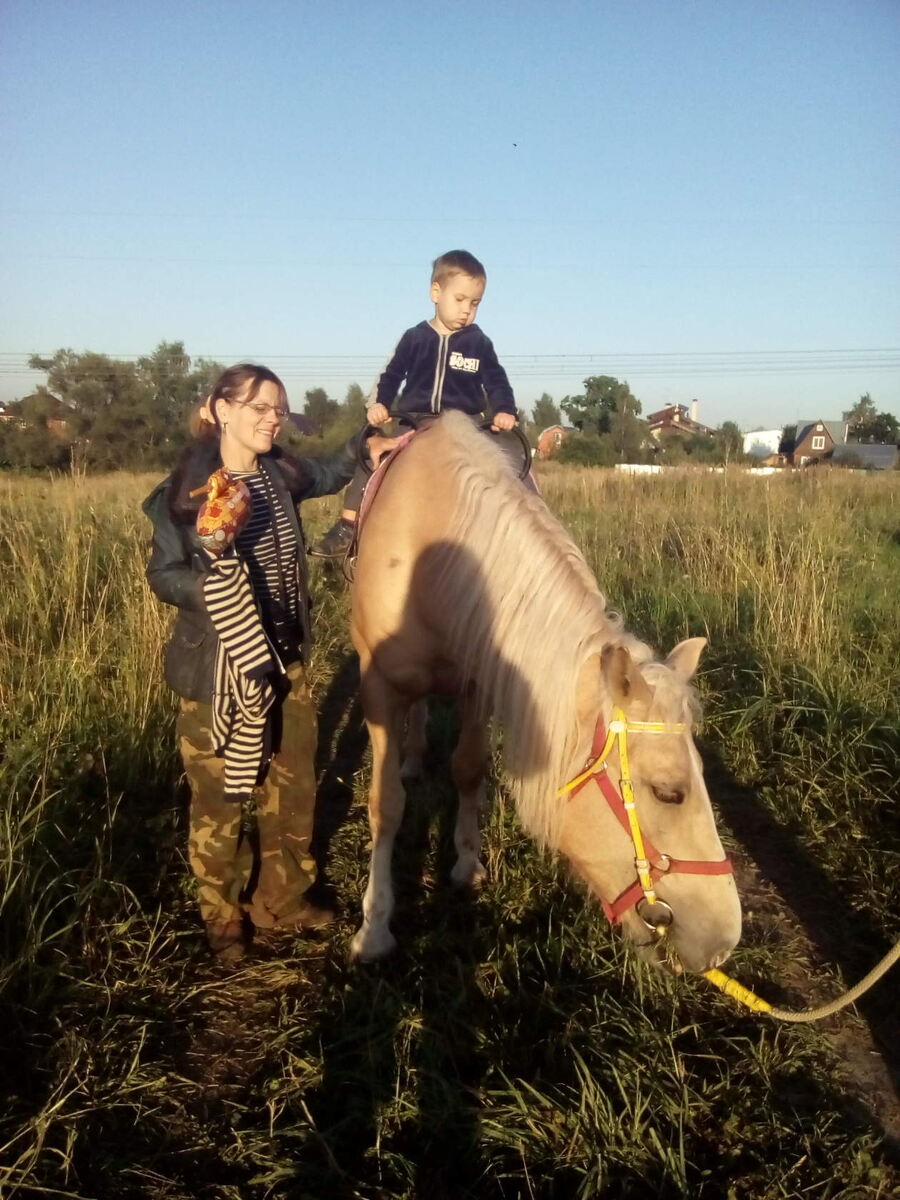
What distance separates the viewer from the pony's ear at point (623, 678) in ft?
6.54

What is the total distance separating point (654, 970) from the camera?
240 cm

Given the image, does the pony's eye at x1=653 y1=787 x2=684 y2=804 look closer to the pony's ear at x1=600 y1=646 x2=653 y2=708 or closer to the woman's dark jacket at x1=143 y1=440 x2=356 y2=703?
the pony's ear at x1=600 y1=646 x2=653 y2=708

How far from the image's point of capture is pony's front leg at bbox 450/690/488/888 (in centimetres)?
307

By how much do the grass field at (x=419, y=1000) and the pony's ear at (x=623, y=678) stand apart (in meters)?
0.96

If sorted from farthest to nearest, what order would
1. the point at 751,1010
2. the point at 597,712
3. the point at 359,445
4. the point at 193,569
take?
the point at 359,445
the point at 193,569
the point at 751,1010
the point at 597,712

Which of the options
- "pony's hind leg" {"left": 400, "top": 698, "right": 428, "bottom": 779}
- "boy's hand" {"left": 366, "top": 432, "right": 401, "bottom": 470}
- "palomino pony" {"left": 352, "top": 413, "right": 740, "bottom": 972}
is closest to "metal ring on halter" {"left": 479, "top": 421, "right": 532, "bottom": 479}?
"palomino pony" {"left": 352, "top": 413, "right": 740, "bottom": 972}

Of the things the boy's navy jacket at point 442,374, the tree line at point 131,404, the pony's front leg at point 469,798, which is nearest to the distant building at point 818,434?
the tree line at point 131,404

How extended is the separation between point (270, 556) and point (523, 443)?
1317 mm

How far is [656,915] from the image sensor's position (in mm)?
2088

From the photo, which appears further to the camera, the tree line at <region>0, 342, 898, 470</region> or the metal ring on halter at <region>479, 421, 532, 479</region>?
the tree line at <region>0, 342, 898, 470</region>

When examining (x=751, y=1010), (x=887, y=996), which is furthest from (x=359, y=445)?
(x=887, y=996)

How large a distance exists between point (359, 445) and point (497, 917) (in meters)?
2.16

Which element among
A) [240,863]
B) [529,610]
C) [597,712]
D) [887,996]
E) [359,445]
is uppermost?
[359,445]

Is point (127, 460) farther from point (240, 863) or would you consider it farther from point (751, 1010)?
point (751, 1010)
